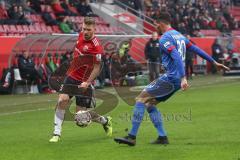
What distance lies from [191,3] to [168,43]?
33914 mm

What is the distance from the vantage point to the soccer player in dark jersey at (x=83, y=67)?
1123 cm

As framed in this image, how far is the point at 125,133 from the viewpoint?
12414 mm

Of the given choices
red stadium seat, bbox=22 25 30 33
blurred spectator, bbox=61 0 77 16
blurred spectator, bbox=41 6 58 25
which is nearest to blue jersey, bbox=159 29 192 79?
red stadium seat, bbox=22 25 30 33

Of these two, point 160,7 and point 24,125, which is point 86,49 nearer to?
point 24,125

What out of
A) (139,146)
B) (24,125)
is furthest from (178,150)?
(24,125)

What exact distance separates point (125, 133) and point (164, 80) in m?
2.04

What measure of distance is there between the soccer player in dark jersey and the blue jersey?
1271 mm

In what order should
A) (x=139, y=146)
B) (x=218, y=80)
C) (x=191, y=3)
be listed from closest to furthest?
(x=139, y=146)
(x=218, y=80)
(x=191, y=3)

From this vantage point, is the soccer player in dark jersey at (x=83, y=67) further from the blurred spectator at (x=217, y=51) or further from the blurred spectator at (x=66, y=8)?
the blurred spectator at (x=217, y=51)

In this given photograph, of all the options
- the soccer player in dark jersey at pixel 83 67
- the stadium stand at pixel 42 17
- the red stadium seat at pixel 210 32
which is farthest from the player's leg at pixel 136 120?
the red stadium seat at pixel 210 32

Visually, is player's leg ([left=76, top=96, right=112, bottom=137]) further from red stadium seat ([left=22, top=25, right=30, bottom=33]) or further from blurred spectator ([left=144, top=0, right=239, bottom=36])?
blurred spectator ([left=144, top=0, right=239, bottom=36])

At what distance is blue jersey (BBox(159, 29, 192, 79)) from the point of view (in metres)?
10.5

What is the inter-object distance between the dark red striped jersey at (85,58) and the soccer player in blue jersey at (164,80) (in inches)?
47.7

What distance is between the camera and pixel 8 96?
22969 millimetres
